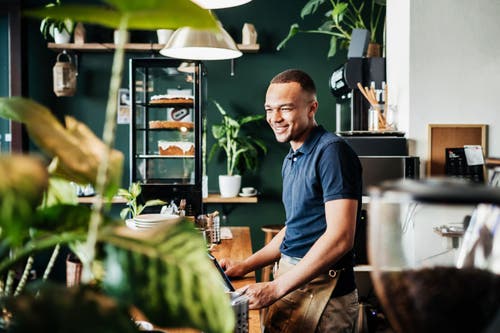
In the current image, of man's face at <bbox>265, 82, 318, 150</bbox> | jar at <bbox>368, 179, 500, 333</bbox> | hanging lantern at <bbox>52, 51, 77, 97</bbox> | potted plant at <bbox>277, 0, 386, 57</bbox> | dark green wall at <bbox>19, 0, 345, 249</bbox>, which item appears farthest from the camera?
dark green wall at <bbox>19, 0, 345, 249</bbox>

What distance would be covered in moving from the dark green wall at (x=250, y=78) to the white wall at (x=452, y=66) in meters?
1.72

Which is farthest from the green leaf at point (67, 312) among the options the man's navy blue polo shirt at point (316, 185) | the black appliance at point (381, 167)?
the black appliance at point (381, 167)

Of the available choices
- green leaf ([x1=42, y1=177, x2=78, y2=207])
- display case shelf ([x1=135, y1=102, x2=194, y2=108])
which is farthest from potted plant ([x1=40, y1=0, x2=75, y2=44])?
green leaf ([x1=42, y1=177, x2=78, y2=207])

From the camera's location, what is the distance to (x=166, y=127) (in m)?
4.34

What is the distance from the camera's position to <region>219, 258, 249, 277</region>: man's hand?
2.24 metres

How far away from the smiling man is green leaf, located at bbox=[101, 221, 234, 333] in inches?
52.3

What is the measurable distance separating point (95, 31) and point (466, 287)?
212 inches

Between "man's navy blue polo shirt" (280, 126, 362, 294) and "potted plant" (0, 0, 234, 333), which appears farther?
"man's navy blue polo shirt" (280, 126, 362, 294)

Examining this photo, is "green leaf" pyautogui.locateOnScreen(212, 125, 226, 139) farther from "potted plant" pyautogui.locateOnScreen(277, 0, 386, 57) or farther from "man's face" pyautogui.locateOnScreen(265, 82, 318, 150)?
"man's face" pyautogui.locateOnScreen(265, 82, 318, 150)

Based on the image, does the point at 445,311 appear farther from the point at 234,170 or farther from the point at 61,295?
the point at 234,170

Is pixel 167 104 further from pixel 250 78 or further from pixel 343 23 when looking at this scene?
pixel 343 23

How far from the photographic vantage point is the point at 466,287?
58cm

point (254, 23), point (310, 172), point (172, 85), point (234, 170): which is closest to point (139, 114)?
point (172, 85)

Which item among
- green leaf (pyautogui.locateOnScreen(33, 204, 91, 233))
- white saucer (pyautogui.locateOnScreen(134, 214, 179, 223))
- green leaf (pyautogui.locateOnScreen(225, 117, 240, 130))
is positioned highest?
green leaf (pyautogui.locateOnScreen(225, 117, 240, 130))
